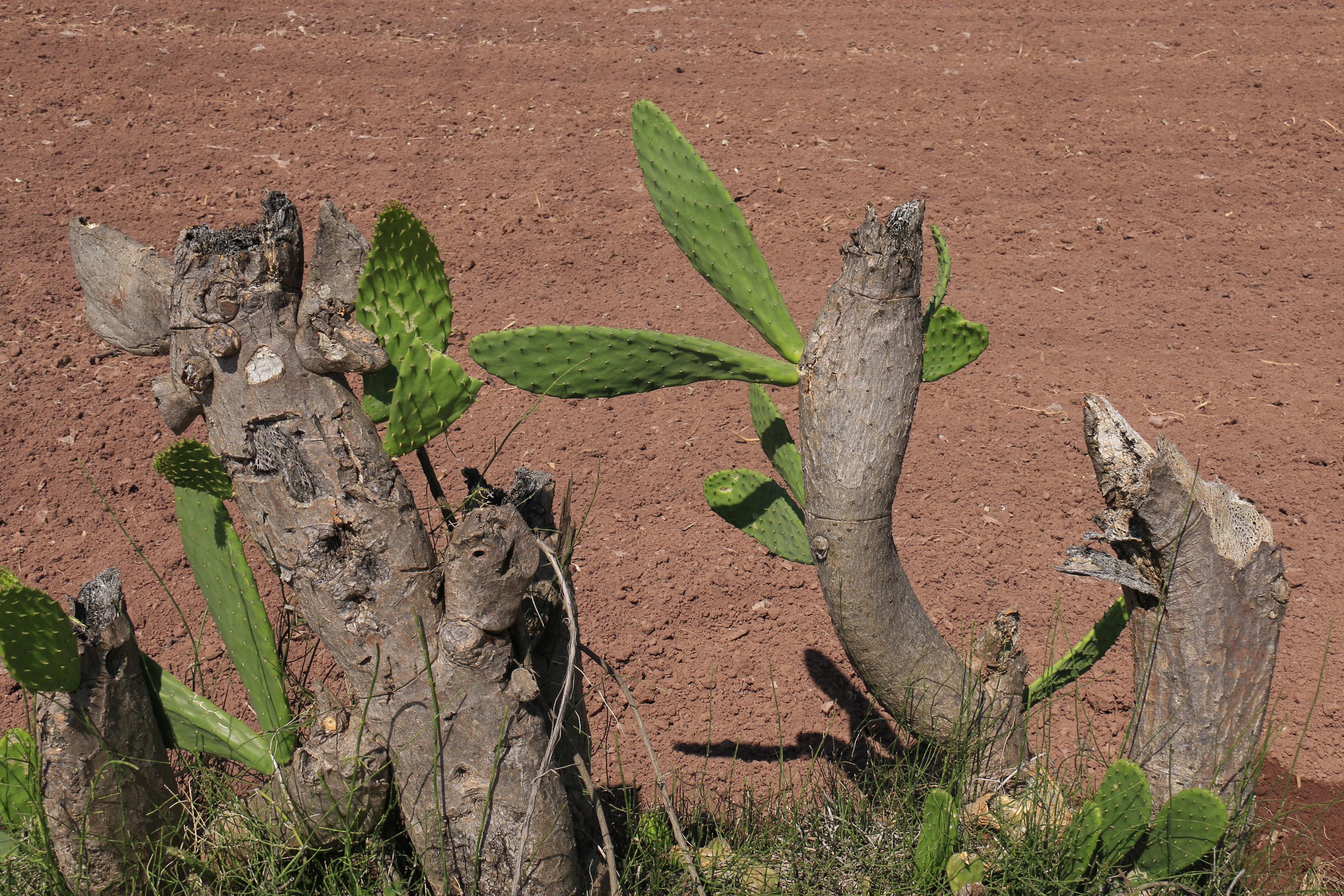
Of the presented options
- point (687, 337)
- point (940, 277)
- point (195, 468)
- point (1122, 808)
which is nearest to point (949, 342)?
point (940, 277)

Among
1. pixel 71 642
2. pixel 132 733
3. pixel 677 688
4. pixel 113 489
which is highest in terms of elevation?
pixel 71 642

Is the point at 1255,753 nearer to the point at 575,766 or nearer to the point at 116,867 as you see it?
the point at 575,766

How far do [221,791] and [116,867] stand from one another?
20cm

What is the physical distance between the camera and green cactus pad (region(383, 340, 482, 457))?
1617 millimetres

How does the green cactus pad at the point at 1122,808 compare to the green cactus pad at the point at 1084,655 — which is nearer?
the green cactus pad at the point at 1122,808

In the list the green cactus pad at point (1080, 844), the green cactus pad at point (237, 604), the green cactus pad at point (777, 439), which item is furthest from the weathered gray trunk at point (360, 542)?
the green cactus pad at point (1080, 844)

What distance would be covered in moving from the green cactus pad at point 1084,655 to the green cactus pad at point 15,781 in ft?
6.22

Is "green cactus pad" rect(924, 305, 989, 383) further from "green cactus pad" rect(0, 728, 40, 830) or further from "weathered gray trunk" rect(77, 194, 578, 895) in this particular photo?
"green cactus pad" rect(0, 728, 40, 830)

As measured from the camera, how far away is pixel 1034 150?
5250 millimetres

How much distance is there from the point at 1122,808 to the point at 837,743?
968mm

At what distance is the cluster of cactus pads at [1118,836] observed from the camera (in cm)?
185

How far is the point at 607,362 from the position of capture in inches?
76.5

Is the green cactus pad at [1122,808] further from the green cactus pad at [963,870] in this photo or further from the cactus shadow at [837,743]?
the cactus shadow at [837,743]

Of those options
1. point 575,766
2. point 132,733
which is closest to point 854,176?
point 575,766
